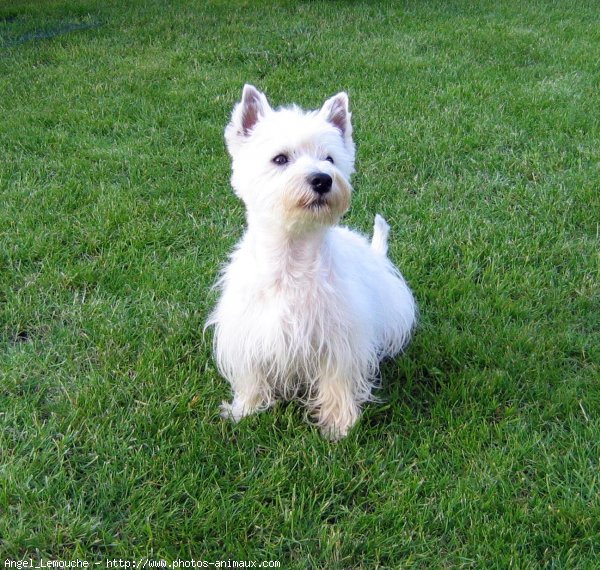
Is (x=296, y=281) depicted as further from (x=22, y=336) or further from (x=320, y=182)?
(x=22, y=336)

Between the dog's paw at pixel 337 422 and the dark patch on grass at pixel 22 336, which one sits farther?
the dark patch on grass at pixel 22 336

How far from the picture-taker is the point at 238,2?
11.4 meters

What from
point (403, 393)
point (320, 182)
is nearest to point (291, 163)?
point (320, 182)

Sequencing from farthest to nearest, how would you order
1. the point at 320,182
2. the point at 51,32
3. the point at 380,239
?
the point at 51,32, the point at 380,239, the point at 320,182

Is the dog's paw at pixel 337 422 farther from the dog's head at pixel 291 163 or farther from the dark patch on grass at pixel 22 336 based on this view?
the dark patch on grass at pixel 22 336

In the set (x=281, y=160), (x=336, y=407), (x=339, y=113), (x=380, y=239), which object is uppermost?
(x=339, y=113)

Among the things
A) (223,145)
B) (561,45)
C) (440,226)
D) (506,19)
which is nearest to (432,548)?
(440,226)

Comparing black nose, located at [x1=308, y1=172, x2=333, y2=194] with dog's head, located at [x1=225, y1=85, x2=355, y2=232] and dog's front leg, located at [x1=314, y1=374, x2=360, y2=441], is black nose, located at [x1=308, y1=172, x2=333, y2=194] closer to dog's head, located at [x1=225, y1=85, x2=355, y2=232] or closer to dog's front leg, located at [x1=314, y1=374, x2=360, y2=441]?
dog's head, located at [x1=225, y1=85, x2=355, y2=232]

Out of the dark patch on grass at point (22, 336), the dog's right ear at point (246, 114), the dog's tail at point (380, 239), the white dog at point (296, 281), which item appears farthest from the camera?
the dog's tail at point (380, 239)

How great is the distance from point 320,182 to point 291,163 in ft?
0.74

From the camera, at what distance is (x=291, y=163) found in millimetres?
2877

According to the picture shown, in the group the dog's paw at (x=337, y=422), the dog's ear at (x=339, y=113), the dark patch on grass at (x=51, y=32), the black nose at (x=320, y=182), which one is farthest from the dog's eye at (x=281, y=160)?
the dark patch on grass at (x=51, y=32)

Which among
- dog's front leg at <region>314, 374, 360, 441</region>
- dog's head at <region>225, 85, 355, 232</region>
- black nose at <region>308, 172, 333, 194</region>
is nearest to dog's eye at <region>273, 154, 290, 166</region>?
dog's head at <region>225, 85, 355, 232</region>

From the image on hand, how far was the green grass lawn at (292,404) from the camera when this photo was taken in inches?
104
